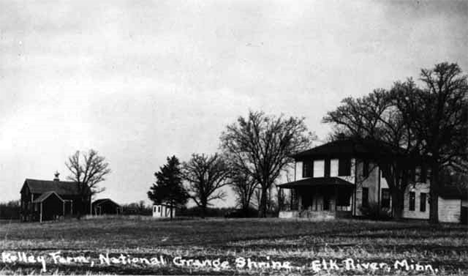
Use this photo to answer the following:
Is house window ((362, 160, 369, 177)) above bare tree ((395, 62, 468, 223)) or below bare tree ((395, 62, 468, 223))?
below

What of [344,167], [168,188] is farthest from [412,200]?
[168,188]

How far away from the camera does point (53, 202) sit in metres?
65.8

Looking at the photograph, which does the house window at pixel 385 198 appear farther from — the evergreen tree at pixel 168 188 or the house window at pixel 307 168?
the evergreen tree at pixel 168 188

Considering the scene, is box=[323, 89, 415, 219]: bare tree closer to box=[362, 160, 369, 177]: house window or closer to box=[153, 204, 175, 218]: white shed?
box=[362, 160, 369, 177]: house window

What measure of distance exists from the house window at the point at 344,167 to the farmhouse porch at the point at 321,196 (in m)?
0.56

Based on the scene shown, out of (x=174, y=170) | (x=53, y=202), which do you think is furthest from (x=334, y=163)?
(x=53, y=202)

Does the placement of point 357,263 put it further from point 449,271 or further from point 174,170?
point 174,170

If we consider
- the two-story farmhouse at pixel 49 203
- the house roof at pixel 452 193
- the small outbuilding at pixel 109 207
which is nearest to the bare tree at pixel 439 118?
the small outbuilding at pixel 109 207

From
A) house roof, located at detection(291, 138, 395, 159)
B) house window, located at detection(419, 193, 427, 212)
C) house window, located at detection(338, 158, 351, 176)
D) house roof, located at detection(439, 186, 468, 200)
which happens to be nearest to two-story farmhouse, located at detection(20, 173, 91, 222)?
house roof, located at detection(291, 138, 395, 159)

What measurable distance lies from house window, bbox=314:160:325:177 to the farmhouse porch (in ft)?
2.33

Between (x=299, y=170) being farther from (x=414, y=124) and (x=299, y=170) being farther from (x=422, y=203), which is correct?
(x=414, y=124)

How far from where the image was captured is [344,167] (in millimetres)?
44906

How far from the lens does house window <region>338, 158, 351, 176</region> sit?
44.3 metres

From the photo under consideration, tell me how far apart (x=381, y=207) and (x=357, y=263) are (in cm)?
3378
